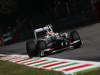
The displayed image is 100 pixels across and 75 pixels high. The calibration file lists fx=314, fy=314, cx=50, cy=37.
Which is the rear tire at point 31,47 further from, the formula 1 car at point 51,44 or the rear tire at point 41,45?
the rear tire at point 41,45

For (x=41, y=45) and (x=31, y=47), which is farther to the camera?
(x=31, y=47)

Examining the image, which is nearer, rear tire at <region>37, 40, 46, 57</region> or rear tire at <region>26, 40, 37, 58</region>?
rear tire at <region>37, 40, 46, 57</region>

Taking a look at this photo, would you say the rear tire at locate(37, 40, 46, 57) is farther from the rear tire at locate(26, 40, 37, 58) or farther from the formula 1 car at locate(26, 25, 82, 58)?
the rear tire at locate(26, 40, 37, 58)

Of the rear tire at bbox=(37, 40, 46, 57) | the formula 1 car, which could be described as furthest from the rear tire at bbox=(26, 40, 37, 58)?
the rear tire at bbox=(37, 40, 46, 57)

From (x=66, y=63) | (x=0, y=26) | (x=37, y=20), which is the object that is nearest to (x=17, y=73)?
(x=66, y=63)

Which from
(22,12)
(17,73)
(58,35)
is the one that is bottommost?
(17,73)

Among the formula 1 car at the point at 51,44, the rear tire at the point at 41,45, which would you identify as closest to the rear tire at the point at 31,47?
the formula 1 car at the point at 51,44

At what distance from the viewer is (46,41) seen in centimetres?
1577

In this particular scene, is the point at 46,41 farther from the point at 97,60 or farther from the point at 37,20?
the point at 37,20

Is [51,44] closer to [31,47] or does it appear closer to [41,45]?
[41,45]

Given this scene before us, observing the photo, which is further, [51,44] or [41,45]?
[51,44]

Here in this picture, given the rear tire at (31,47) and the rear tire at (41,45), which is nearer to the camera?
the rear tire at (41,45)

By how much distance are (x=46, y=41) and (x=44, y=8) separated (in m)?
36.1

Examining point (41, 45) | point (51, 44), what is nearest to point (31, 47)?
point (41, 45)
